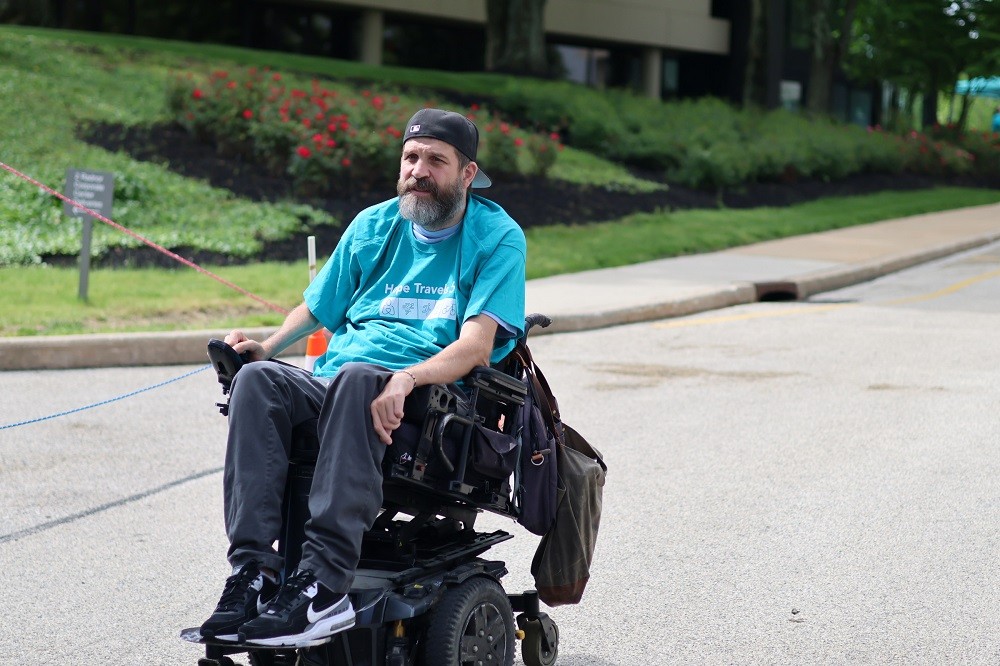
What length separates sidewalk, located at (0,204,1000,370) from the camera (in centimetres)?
1030

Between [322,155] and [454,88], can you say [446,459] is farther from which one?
[454,88]

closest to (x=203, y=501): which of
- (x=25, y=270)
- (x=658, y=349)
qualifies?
(x=658, y=349)

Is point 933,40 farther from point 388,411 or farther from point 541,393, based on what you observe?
point 388,411

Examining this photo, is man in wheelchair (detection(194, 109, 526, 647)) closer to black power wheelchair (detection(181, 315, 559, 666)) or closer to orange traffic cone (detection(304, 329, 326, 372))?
black power wheelchair (detection(181, 315, 559, 666))

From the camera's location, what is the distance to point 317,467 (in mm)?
3795

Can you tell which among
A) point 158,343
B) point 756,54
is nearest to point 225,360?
point 158,343

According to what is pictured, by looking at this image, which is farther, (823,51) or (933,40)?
(823,51)

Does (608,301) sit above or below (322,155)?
below

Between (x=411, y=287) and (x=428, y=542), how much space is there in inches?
31.7

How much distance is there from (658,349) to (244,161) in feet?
27.3

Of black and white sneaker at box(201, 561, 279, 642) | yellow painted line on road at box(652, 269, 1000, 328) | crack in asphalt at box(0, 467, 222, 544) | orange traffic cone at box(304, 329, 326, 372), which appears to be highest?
orange traffic cone at box(304, 329, 326, 372)

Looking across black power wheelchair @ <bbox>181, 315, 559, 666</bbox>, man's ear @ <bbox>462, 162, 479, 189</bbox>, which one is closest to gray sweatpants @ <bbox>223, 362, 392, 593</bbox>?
black power wheelchair @ <bbox>181, 315, 559, 666</bbox>

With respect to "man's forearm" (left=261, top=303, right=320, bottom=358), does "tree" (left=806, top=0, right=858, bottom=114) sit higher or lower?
higher

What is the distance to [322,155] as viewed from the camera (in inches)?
672
